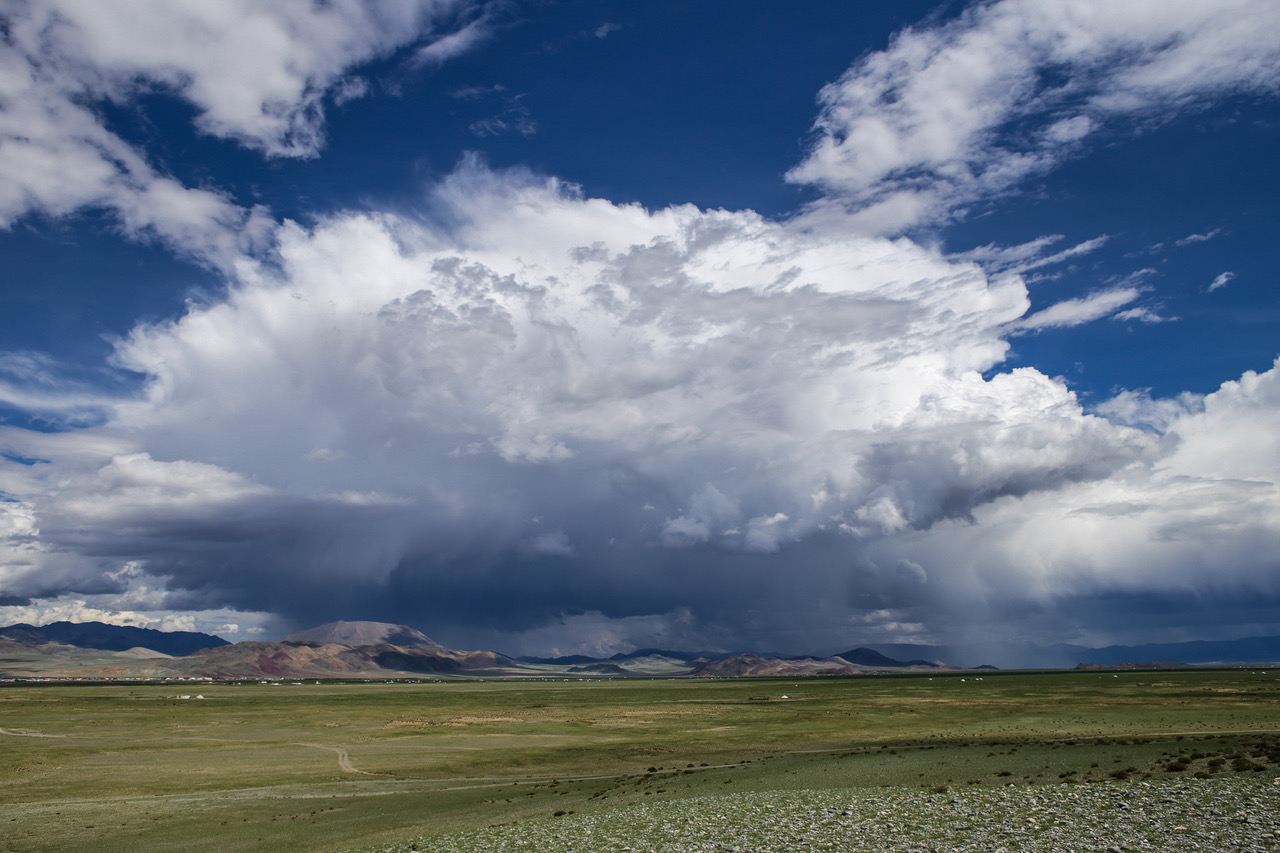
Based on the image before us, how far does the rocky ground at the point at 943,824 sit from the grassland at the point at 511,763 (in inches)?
134

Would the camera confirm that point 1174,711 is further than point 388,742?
Yes

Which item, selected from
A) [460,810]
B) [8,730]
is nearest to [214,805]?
[460,810]

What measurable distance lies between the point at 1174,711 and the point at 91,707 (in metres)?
193

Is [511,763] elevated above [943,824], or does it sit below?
below

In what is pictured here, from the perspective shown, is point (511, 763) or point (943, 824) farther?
point (511, 763)

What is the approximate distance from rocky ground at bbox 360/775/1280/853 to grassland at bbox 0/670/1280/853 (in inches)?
134

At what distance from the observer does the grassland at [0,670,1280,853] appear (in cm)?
4112

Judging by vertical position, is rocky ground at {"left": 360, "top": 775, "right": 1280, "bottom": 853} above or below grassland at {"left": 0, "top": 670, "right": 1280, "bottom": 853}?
above

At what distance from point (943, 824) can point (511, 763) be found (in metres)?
42.6

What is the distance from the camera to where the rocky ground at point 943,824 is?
28047 mm

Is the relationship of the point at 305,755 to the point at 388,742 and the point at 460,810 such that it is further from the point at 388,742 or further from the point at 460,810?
the point at 460,810

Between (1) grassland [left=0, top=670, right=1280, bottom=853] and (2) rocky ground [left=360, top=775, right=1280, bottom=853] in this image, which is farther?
(1) grassland [left=0, top=670, right=1280, bottom=853]

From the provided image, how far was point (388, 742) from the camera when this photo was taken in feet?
269

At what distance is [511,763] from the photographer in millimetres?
64562
